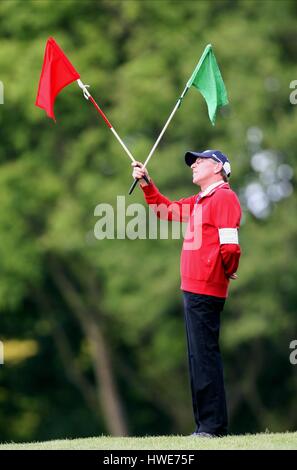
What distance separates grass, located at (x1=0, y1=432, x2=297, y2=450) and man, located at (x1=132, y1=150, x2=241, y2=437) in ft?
0.81

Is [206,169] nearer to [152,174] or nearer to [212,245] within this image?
[212,245]

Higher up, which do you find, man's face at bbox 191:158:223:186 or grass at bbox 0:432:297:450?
man's face at bbox 191:158:223:186

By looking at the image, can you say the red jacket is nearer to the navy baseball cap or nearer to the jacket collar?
the jacket collar

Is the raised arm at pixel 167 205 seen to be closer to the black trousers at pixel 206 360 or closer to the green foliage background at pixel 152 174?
the black trousers at pixel 206 360

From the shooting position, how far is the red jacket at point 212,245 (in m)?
7.45

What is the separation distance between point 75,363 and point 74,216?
455cm

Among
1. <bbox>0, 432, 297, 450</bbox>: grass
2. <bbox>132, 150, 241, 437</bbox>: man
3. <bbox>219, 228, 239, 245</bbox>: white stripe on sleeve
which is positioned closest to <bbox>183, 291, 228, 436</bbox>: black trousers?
<bbox>132, 150, 241, 437</bbox>: man

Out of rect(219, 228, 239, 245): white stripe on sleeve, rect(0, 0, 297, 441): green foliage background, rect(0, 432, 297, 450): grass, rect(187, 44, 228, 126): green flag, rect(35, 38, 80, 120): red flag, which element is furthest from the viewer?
rect(0, 0, 297, 441): green foliage background

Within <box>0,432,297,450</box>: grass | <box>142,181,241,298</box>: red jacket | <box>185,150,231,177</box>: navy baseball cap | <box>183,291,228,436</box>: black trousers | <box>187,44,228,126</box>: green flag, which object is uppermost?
<box>187,44,228,126</box>: green flag

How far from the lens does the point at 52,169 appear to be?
2083 centimetres

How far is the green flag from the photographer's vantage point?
842cm

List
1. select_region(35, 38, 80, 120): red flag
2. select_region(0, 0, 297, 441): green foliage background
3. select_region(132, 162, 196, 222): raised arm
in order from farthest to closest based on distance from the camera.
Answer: select_region(0, 0, 297, 441): green foliage background → select_region(35, 38, 80, 120): red flag → select_region(132, 162, 196, 222): raised arm

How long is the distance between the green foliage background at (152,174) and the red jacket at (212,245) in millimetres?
11293

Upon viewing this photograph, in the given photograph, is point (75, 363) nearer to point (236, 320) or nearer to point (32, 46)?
point (236, 320)
